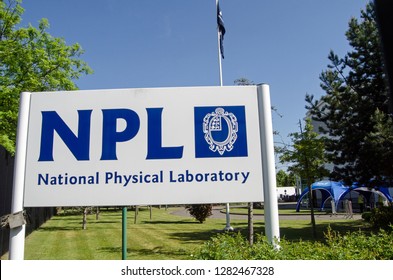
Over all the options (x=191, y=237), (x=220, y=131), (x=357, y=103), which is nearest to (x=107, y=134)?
(x=220, y=131)

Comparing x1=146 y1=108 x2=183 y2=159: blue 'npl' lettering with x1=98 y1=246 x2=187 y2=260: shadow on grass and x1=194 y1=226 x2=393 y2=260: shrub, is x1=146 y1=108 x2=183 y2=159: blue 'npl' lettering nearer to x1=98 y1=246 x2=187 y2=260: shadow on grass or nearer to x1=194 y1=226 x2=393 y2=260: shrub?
x1=194 y1=226 x2=393 y2=260: shrub

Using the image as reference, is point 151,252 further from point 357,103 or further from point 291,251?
point 357,103

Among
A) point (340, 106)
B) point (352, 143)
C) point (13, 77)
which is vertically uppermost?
point (13, 77)

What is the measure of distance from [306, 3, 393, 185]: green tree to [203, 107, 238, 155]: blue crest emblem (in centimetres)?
Result: 1188

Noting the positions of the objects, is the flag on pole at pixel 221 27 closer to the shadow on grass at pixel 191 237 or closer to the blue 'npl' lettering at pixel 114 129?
the shadow on grass at pixel 191 237

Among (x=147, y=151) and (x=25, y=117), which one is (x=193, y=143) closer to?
(x=147, y=151)

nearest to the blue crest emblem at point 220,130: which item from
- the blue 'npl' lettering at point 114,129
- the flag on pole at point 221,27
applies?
the blue 'npl' lettering at point 114,129

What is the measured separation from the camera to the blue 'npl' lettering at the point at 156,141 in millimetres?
4559

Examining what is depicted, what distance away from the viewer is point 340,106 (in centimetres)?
1558

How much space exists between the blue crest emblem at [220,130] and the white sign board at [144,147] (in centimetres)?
1
